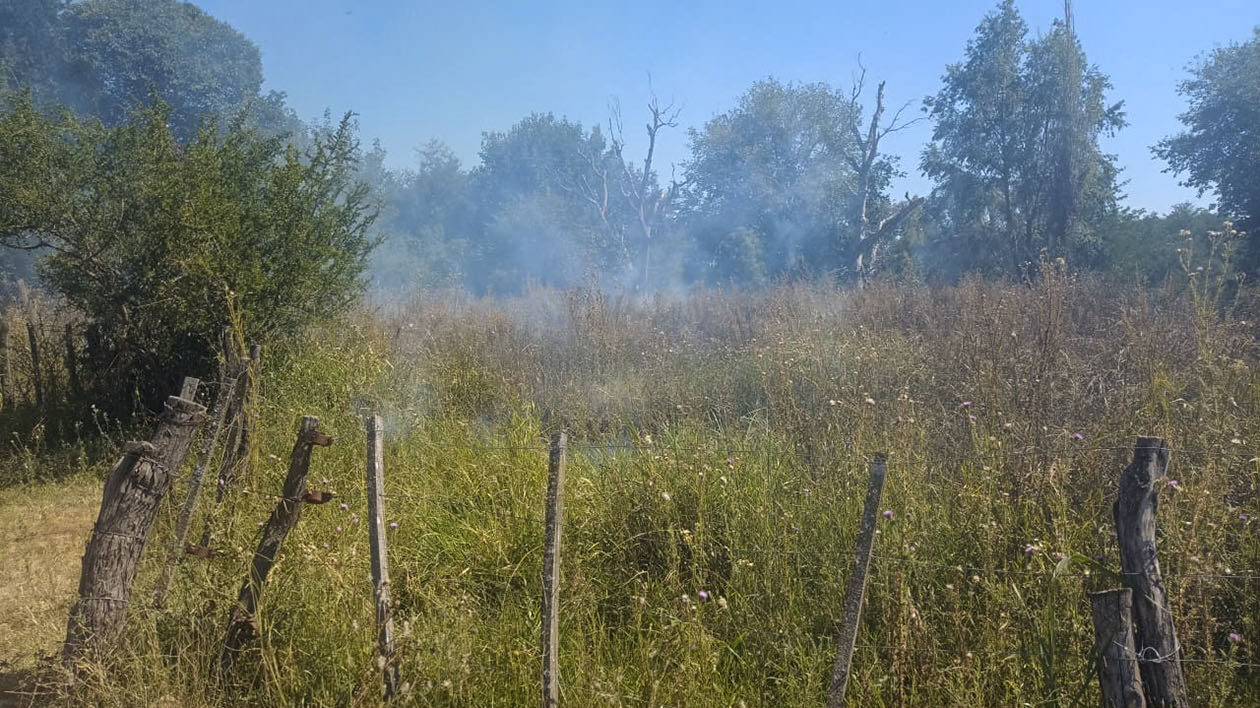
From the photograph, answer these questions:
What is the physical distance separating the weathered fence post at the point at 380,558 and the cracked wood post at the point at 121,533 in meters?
0.78

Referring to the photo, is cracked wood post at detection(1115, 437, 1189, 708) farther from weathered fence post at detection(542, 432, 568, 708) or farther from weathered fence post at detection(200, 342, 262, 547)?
weathered fence post at detection(200, 342, 262, 547)

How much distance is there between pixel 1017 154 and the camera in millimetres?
18609

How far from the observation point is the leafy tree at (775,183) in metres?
27.0

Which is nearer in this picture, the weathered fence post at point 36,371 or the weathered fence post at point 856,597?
the weathered fence post at point 856,597

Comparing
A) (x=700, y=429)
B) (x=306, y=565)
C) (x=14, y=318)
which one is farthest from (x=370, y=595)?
(x=14, y=318)

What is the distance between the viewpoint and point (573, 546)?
439 cm

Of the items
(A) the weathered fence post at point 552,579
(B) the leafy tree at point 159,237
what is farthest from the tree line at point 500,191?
(A) the weathered fence post at point 552,579

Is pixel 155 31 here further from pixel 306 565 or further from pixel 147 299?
pixel 306 565

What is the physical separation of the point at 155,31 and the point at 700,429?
2609cm

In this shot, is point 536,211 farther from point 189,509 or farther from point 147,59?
point 189,509

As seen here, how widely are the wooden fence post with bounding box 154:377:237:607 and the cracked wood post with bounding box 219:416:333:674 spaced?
13.3 inches

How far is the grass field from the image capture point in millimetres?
3250

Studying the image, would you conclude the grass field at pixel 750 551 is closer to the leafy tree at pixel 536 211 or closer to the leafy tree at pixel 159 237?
the leafy tree at pixel 159 237

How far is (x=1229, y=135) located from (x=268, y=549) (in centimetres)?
2059
